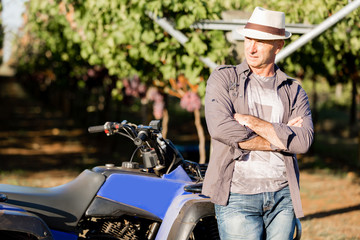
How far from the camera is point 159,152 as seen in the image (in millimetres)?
3436

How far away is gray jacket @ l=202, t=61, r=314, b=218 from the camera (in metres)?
2.91

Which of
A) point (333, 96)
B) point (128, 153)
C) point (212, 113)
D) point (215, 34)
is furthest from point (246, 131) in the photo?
point (333, 96)

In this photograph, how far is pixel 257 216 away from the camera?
9.58ft

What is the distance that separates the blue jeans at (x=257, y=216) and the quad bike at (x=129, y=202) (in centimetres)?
37

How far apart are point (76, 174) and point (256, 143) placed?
9003 millimetres

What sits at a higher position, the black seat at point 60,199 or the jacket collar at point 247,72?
the jacket collar at point 247,72

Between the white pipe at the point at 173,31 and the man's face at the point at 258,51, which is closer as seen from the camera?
the man's face at the point at 258,51

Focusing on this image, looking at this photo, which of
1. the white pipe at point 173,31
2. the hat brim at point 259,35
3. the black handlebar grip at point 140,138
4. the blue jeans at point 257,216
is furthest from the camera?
the white pipe at point 173,31

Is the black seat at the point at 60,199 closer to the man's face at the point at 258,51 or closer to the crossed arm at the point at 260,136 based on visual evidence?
the crossed arm at the point at 260,136

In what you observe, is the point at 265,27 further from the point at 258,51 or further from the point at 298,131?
the point at 298,131

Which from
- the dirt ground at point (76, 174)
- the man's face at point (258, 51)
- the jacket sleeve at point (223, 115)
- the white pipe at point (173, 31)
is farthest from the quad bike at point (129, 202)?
the dirt ground at point (76, 174)

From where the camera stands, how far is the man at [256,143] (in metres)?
2.89

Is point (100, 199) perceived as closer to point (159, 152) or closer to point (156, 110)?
point (159, 152)

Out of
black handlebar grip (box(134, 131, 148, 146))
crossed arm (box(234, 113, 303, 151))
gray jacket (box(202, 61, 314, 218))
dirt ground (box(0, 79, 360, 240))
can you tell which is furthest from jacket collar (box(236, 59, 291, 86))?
dirt ground (box(0, 79, 360, 240))
